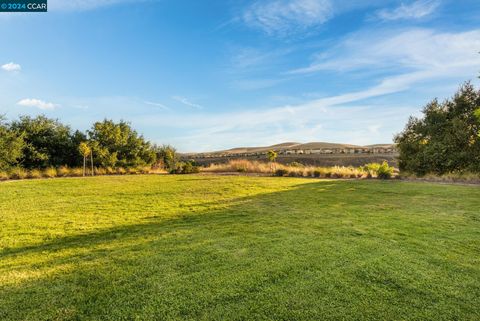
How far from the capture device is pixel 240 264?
2797mm

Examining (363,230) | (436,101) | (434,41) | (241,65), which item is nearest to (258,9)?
(241,65)

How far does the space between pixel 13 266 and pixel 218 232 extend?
2.54 meters

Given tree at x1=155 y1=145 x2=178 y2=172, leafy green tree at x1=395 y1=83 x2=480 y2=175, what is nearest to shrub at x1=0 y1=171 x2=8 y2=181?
tree at x1=155 y1=145 x2=178 y2=172

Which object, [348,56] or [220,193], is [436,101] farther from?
[220,193]

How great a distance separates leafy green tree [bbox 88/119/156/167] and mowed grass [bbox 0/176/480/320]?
11881mm

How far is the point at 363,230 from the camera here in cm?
414

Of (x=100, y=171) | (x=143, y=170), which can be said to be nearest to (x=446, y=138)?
(x=143, y=170)

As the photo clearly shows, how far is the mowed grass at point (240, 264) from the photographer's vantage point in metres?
2.02

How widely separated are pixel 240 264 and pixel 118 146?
17892 mm

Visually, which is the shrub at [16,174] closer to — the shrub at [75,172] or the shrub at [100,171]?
the shrub at [75,172]

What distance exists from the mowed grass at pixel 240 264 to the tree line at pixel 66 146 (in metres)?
10.3

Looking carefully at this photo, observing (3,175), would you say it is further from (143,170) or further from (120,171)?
(143,170)

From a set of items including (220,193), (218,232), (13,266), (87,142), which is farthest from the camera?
(87,142)

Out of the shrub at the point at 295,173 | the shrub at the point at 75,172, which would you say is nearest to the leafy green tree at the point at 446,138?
the shrub at the point at 295,173
